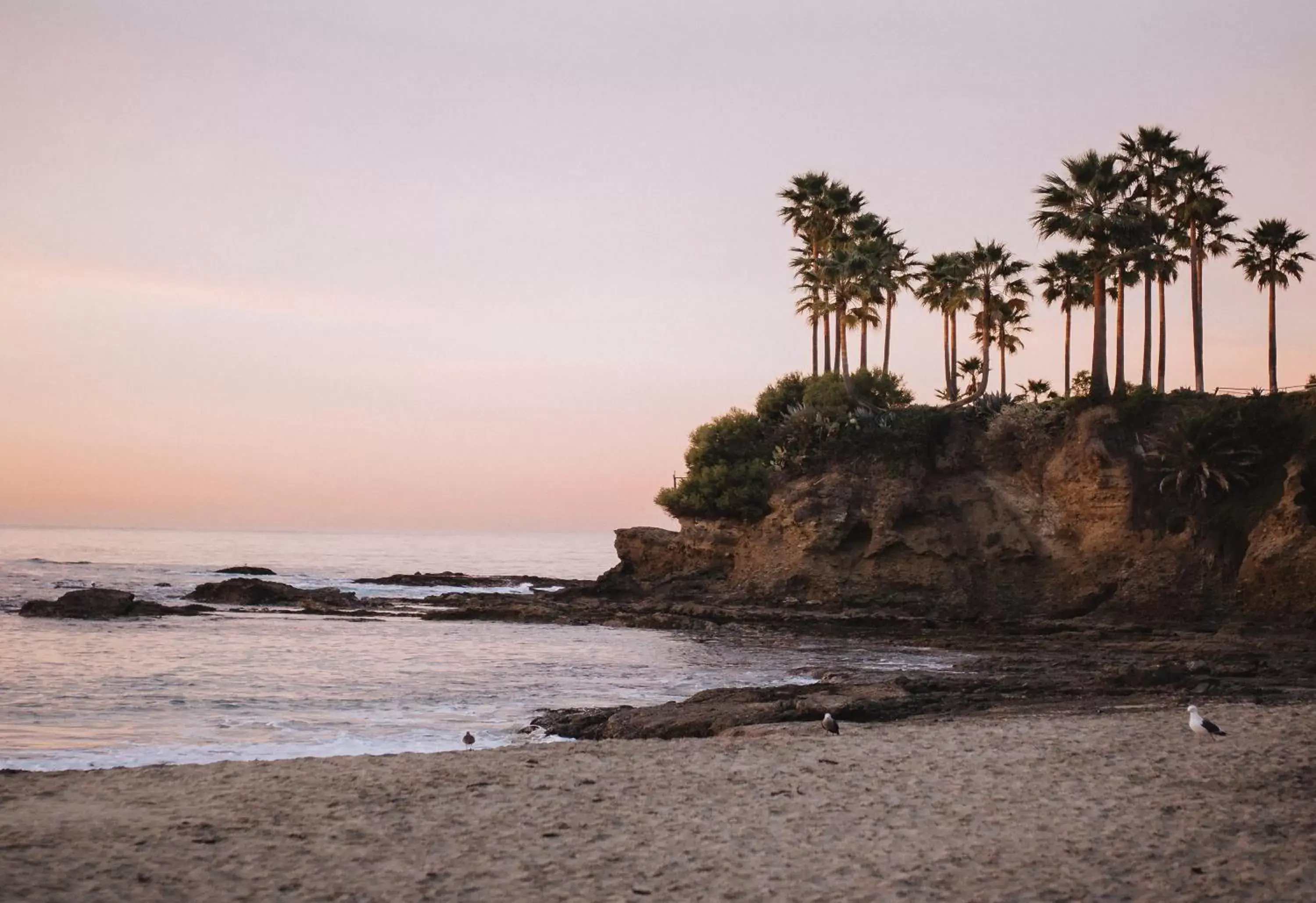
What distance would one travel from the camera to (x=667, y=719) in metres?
16.7

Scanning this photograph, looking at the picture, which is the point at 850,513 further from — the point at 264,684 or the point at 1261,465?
the point at 264,684

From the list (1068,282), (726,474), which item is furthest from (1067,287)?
(726,474)

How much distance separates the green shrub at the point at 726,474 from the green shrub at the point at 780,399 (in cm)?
78

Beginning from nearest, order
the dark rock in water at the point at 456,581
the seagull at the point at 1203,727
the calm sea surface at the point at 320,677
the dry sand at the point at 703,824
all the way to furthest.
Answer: the dry sand at the point at 703,824, the seagull at the point at 1203,727, the calm sea surface at the point at 320,677, the dark rock in water at the point at 456,581

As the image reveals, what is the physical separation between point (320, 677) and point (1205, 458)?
1144 inches

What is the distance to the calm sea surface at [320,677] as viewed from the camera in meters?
16.1

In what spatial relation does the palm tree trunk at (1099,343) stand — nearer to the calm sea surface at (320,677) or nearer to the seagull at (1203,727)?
the calm sea surface at (320,677)

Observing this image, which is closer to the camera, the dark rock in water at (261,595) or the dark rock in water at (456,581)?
the dark rock in water at (261,595)

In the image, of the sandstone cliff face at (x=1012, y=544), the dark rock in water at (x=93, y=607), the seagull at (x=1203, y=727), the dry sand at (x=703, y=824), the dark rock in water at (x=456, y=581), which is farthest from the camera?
the dark rock in water at (x=456, y=581)

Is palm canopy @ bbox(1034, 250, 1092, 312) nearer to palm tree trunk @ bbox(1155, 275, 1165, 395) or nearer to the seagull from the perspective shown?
palm tree trunk @ bbox(1155, 275, 1165, 395)

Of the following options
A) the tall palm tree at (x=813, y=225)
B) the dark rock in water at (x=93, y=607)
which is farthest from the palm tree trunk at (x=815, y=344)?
the dark rock in water at (x=93, y=607)

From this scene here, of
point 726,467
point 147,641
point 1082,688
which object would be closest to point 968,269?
point 726,467

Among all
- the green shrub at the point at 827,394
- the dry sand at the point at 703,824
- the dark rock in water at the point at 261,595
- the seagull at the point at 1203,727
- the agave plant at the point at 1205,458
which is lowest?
the dark rock in water at the point at 261,595

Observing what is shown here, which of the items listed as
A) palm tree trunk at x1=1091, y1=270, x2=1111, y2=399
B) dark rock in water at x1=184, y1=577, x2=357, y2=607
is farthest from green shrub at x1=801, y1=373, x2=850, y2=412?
dark rock in water at x1=184, y1=577, x2=357, y2=607
